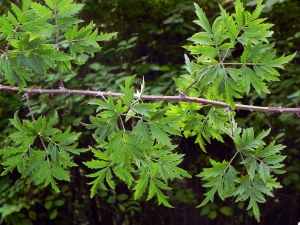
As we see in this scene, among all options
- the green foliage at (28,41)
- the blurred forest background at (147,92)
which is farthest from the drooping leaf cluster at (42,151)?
the blurred forest background at (147,92)

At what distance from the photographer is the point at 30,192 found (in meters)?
3.03

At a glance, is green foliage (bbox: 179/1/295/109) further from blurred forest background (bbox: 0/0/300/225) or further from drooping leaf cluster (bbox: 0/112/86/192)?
blurred forest background (bbox: 0/0/300/225)

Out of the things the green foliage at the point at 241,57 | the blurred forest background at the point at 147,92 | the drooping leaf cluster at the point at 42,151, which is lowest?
the blurred forest background at the point at 147,92

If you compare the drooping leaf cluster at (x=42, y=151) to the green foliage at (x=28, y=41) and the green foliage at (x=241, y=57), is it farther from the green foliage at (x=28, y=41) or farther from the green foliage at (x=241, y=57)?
the green foliage at (x=241, y=57)

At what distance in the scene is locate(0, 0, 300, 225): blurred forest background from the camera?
275 cm

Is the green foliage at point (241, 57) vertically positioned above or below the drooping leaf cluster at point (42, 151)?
above

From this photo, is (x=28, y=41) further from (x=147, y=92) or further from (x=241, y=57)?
(x=147, y=92)

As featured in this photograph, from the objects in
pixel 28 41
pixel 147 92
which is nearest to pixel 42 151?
pixel 28 41

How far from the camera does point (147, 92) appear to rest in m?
2.72

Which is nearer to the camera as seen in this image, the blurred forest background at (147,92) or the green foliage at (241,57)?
the green foliage at (241,57)

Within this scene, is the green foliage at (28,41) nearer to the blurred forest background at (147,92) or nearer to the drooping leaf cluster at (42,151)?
the drooping leaf cluster at (42,151)

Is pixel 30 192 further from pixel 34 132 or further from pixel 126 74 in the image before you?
pixel 34 132

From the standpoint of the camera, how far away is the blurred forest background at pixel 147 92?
275 centimetres

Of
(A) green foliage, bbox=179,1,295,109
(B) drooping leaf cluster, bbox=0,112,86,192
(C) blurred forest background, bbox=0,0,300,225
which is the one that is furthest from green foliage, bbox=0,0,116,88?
(C) blurred forest background, bbox=0,0,300,225
